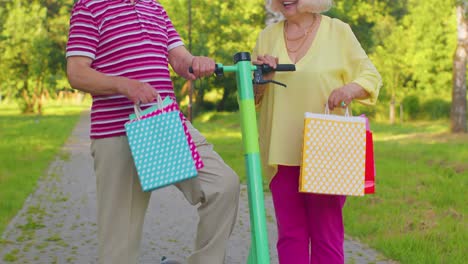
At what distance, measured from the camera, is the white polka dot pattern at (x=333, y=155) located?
3330mm

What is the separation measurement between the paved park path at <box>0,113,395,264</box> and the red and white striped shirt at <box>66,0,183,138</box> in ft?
9.15

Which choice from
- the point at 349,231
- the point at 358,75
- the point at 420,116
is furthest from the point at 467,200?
the point at 420,116

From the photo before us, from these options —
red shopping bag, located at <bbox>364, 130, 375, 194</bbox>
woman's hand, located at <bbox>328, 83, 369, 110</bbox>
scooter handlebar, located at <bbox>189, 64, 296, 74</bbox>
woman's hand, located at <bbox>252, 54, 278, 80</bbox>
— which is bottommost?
red shopping bag, located at <bbox>364, 130, 375, 194</bbox>

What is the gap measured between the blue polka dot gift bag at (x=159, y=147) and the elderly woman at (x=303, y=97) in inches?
28.8

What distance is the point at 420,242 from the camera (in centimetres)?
601

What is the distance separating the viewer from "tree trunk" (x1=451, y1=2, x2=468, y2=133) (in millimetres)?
19281

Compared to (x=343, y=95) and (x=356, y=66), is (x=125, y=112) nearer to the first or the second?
(x=343, y=95)

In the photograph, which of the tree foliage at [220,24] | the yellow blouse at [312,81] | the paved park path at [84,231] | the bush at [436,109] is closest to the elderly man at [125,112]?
the yellow blouse at [312,81]

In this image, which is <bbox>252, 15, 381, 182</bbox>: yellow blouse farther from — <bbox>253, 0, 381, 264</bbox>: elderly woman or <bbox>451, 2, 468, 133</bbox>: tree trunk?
<bbox>451, 2, 468, 133</bbox>: tree trunk

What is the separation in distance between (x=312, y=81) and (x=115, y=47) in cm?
96

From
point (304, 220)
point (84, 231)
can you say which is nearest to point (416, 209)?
point (84, 231)

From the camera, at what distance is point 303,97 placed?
11.8ft

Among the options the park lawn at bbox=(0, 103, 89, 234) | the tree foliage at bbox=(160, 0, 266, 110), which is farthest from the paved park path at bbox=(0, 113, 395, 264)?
the tree foliage at bbox=(160, 0, 266, 110)

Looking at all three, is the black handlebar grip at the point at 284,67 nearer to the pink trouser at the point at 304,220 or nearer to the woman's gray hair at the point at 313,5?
the woman's gray hair at the point at 313,5
